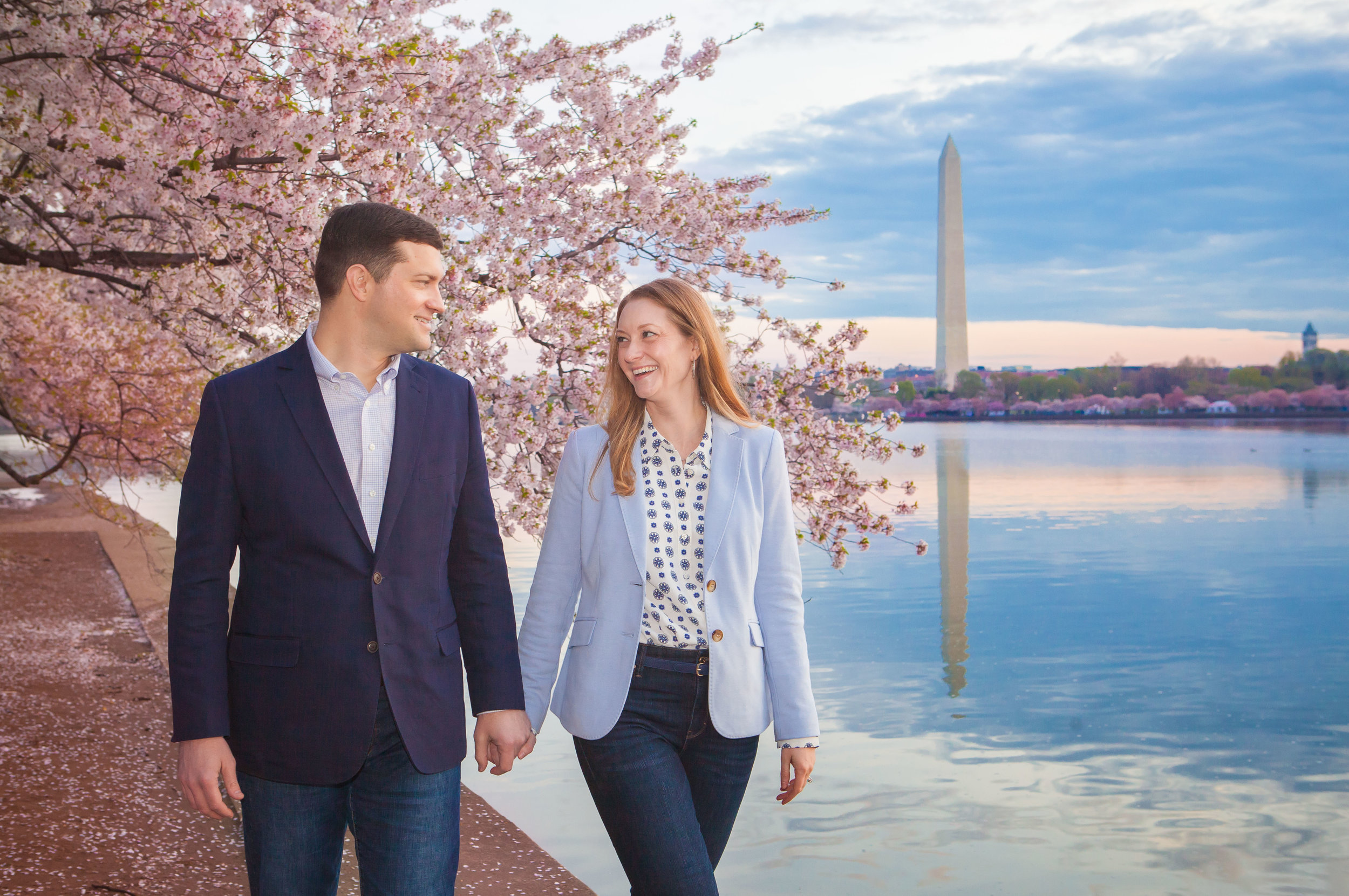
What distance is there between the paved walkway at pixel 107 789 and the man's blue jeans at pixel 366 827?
2210 mm

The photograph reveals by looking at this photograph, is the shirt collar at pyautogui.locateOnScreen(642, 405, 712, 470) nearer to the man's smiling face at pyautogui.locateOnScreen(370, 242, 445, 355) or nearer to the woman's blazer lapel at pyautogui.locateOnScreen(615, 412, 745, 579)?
the woman's blazer lapel at pyautogui.locateOnScreen(615, 412, 745, 579)

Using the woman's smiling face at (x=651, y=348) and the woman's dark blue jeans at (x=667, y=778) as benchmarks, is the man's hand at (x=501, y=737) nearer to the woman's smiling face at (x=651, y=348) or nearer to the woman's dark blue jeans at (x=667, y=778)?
the woman's dark blue jeans at (x=667, y=778)

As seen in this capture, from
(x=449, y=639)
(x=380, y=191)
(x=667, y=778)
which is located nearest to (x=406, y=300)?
(x=449, y=639)

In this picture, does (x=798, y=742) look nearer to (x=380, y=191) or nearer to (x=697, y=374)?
(x=697, y=374)

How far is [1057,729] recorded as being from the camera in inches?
517

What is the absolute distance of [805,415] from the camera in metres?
8.39

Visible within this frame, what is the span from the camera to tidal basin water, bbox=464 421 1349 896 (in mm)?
8562

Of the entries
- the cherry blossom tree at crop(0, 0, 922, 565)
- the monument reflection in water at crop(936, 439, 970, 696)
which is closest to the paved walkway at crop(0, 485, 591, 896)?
the cherry blossom tree at crop(0, 0, 922, 565)

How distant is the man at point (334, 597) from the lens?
225 centimetres

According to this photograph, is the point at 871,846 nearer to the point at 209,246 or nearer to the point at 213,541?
the point at 209,246

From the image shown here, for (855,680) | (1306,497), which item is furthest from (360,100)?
(1306,497)

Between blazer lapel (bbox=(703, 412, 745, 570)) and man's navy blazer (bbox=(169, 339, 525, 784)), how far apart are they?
0.72 m

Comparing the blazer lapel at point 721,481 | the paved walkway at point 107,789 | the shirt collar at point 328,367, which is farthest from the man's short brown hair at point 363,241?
the paved walkway at point 107,789

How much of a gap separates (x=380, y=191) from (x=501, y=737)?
156 inches
